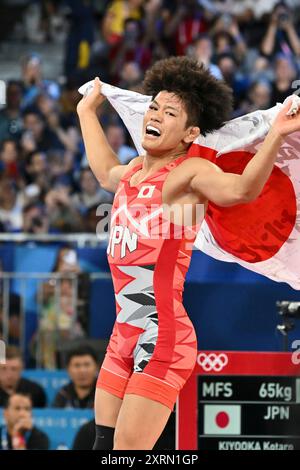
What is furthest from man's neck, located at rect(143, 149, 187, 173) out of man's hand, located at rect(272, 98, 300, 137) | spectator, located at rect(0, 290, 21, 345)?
spectator, located at rect(0, 290, 21, 345)

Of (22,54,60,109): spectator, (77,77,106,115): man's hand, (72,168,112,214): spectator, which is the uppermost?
(22,54,60,109): spectator

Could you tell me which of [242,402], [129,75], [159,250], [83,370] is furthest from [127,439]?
[129,75]

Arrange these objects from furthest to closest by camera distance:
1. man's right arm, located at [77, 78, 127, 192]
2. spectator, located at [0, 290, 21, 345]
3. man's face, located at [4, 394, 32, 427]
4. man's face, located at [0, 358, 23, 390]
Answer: spectator, located at [0, 290, 21, 345] → man's face, located at [0, 358, 23, 390] → man's face, located at [4, 394, 32, 427] → man's right arm, located at [77, 78, 127, 192]

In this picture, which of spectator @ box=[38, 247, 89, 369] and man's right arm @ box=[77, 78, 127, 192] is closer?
man's right arm @ box=[77, 78, 127, 192]

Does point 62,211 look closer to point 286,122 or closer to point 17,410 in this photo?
point 17,410

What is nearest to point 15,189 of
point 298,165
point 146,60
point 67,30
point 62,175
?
point 62,175

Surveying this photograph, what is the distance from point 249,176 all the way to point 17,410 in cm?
354

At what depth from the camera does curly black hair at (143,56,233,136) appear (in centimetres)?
548

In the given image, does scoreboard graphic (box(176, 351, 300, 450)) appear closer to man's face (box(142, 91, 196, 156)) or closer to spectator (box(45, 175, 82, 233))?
man's face (box(142, 91, 196, 156))

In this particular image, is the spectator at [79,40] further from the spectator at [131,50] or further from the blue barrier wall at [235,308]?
the blue barrier wall at [235,308]

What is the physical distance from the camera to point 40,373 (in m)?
8.87

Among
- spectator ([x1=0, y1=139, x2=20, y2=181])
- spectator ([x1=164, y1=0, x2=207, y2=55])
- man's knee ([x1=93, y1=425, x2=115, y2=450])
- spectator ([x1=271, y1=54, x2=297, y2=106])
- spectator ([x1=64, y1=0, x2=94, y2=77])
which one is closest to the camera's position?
man's knee ([x1=93, y1=425, x2=115, y2=450])

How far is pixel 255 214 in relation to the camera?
5.91 metres
